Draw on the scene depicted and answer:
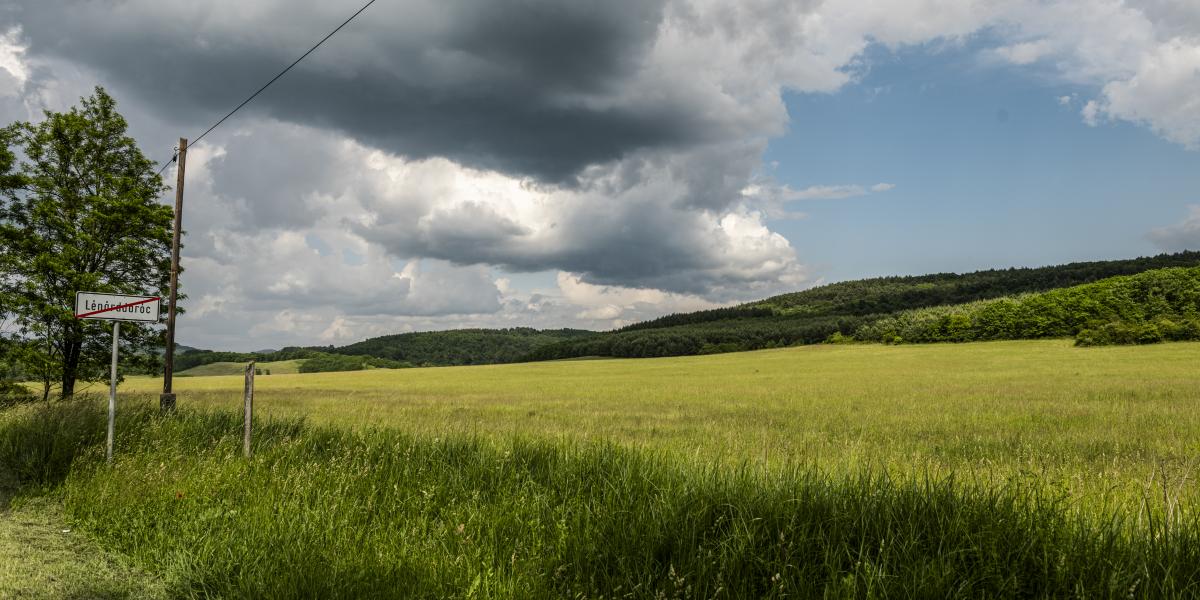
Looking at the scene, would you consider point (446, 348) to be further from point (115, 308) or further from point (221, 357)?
point (115, 308)

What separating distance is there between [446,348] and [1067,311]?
446 feet

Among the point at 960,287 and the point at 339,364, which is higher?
the point at 960,287

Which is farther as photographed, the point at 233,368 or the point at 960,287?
the point at 960,287

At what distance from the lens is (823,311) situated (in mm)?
156250

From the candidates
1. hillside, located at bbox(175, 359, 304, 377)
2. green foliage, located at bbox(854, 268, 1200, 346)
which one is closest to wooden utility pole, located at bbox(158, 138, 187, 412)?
green foliage, located at bbox(854, 268, 1200, 346)

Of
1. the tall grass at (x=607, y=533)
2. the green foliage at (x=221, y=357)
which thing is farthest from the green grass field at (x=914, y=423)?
the green foliage at (x=221, y=357)

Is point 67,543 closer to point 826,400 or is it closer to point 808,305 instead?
point 826,400

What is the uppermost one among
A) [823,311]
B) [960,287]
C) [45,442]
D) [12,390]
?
[960,287]

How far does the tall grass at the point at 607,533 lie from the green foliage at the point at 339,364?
368ft

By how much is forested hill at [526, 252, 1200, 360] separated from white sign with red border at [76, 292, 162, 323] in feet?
350

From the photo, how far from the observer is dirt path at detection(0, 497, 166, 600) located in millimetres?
5215

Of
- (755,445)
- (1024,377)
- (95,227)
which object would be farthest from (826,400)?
(95,227)

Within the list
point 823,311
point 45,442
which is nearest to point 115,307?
point 45,442

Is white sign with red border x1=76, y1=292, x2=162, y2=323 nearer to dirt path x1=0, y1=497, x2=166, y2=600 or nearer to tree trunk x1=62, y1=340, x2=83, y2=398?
dirt path x1=0, y1=497, x2=166, y2=600
